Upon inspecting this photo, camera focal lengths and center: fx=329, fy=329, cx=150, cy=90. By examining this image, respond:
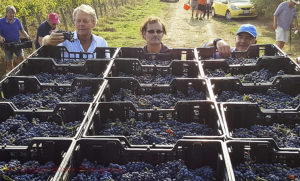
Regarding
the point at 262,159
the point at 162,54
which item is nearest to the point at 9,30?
the point at 162,54

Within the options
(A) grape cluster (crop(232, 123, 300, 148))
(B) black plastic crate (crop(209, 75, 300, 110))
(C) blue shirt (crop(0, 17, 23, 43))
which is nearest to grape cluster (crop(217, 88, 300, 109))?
(B) black plastic crate (crop(209, 75, 300, 110))

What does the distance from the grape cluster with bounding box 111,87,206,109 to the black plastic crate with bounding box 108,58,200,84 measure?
489 millimetres

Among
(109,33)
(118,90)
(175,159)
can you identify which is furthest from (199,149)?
(109,33)

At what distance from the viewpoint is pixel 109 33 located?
14500 millimetres

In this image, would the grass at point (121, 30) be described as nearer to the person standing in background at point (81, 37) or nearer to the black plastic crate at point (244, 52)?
the person standing in background at point (81, 37)

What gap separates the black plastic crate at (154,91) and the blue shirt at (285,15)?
7188 millimetres

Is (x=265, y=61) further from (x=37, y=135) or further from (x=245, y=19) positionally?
(x=245, y=19)

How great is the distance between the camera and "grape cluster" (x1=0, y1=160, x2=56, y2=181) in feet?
6.93

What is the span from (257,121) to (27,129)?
1.88 meters

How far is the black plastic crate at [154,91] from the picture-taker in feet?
10.3

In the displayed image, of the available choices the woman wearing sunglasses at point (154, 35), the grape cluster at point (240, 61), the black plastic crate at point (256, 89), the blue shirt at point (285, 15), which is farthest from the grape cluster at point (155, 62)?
the blue shirt at point (285, 15)

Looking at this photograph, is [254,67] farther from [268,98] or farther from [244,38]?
[244,38]

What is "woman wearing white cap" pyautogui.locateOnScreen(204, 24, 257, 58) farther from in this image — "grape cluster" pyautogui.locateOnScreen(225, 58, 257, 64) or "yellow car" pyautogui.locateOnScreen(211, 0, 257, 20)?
"yellow car" pyautogui.locateOnScreen(211, 0, 257, 20)

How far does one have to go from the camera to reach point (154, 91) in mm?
3293
